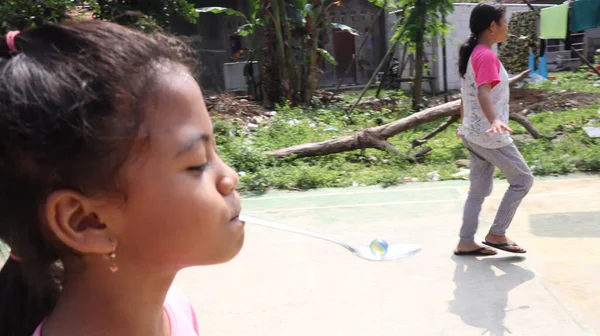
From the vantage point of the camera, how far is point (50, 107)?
30.9 inches

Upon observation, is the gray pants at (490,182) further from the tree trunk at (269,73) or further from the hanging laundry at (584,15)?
the tree trunk at (269,73)

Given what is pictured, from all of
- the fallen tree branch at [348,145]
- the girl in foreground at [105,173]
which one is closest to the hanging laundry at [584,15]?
the fallen tree branch at [348,145]

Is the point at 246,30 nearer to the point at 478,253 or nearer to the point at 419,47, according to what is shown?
the point at 419,47

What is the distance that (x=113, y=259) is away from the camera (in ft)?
3.03

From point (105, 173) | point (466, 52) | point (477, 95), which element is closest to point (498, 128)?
point (477, 95)

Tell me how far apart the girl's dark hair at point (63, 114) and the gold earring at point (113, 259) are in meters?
0.07

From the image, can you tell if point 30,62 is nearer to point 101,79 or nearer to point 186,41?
point 101,79

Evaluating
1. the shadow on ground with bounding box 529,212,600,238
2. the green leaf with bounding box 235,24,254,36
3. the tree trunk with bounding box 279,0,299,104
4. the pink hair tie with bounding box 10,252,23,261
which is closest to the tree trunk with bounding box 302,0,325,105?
the tree trunk with bounding box 279,0,299,104

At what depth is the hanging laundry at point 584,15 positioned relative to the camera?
8.26 meters

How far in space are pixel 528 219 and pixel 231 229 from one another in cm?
387

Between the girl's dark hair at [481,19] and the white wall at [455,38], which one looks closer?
the girl's dark hair at [481,19]

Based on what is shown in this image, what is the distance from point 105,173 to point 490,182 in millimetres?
3193

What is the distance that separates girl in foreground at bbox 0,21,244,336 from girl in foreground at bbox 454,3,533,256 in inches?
106

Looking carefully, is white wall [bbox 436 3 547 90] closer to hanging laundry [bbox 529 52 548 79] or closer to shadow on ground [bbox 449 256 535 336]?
hanging laundry [bbox 529 52 548 79]
